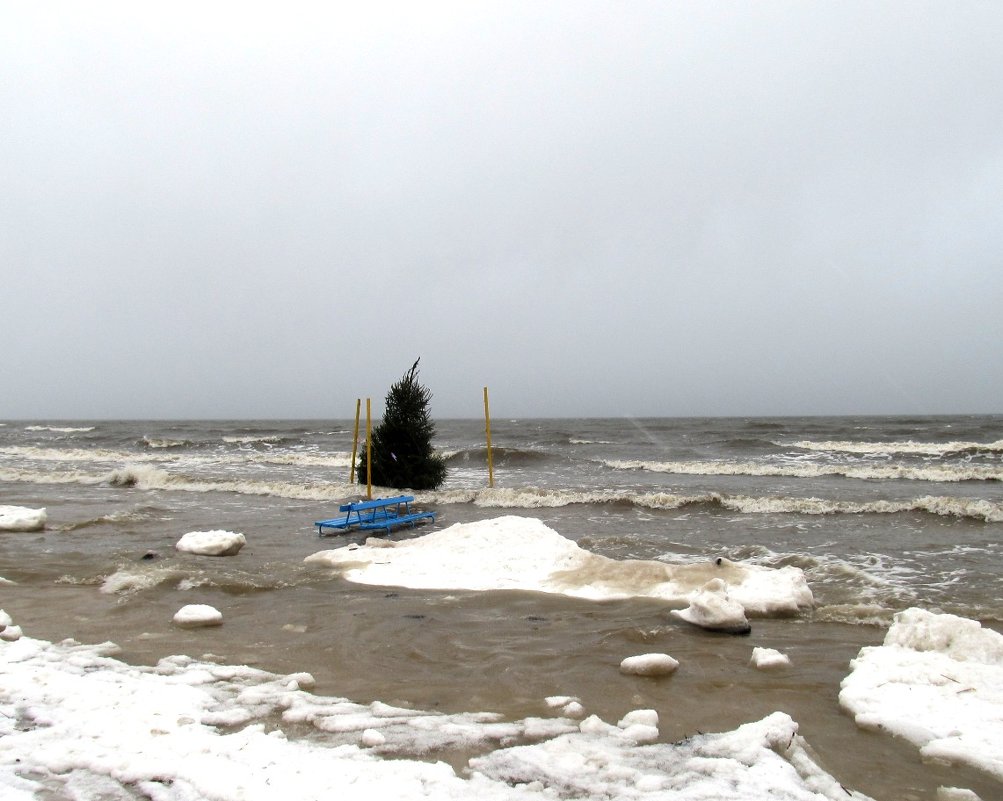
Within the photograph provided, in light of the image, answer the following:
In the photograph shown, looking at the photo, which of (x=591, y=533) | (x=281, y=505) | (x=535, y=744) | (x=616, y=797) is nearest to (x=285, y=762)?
(x=535, y=744)

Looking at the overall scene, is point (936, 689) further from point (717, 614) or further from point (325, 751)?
point (325, 751)

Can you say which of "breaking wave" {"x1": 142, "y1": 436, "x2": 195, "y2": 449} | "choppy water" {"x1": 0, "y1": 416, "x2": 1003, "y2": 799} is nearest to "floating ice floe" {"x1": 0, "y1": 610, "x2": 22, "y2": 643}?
"choppy water" {"x1": 0, "y1": 416, "x2": 1003, "y2": 799}

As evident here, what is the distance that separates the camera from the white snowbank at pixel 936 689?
3.44 m

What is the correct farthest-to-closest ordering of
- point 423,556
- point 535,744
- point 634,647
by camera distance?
point 423,556 → point 634,647 → point 535,744

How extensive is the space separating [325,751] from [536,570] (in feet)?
15.3

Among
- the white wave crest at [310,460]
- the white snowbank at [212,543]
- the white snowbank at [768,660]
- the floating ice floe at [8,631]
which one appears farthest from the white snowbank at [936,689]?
the white wave crest at [310,460]

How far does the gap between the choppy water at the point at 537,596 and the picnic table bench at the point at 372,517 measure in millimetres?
330

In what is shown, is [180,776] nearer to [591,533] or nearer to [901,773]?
[901,773]

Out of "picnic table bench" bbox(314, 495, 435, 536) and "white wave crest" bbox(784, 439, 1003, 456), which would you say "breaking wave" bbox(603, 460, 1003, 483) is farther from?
"picnic table bench" bbox(314, 495, 435, 536)

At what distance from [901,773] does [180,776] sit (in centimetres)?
332

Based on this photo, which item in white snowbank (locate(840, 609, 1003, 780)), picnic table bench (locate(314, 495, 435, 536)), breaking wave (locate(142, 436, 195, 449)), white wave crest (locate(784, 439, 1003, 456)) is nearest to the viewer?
white snowbank (locate(840, 609, 1003, 780))

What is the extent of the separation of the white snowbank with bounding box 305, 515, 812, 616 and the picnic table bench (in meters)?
2.04

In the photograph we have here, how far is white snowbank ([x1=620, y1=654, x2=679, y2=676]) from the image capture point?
4.64 meters

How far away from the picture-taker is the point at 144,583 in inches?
283
